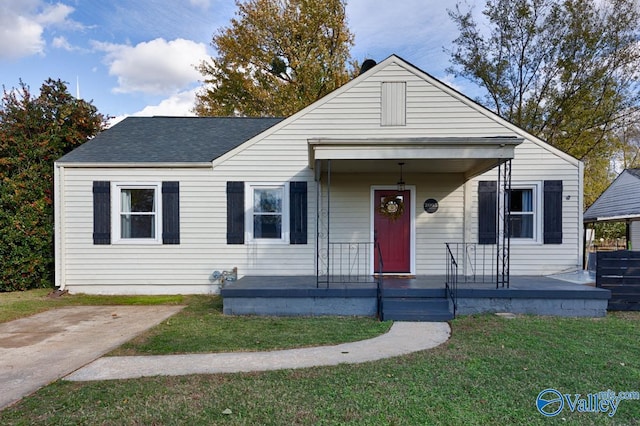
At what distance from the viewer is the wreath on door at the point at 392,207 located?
7801mm

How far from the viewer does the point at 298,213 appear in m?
8.23

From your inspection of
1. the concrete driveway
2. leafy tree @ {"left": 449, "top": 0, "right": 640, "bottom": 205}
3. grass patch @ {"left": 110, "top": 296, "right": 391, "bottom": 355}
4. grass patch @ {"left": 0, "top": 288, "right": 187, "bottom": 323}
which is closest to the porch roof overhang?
grass patch @ {"left": 110, "top": 296, "right": 391, "bottom": 355}

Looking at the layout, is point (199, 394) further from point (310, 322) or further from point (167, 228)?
point (167, 228)

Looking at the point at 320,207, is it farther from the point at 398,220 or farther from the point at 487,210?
the point at 487,210

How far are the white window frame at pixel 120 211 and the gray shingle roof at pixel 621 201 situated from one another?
14.5 m

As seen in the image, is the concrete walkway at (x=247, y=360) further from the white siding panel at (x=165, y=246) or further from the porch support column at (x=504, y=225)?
the white siding panel at (x=165, y=246)

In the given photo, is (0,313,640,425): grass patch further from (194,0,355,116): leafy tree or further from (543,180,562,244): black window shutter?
(194,0,355,116): leafy tree

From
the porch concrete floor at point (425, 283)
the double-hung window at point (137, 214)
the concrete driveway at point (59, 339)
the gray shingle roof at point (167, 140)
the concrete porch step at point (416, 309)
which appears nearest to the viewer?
the concrete driveway at point (59, 339)

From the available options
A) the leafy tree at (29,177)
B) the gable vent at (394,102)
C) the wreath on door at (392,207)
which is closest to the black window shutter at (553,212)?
the wreath on door at (392,207)

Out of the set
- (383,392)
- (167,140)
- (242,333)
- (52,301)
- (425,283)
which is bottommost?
(52,301)

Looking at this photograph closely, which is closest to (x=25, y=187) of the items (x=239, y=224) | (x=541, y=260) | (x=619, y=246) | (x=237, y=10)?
(x=239, y=224)

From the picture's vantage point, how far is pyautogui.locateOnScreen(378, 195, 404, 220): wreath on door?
7801mm

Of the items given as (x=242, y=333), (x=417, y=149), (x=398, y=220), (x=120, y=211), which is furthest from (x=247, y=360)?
(x=120, y=211)

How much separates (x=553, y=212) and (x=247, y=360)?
743 centimetres
